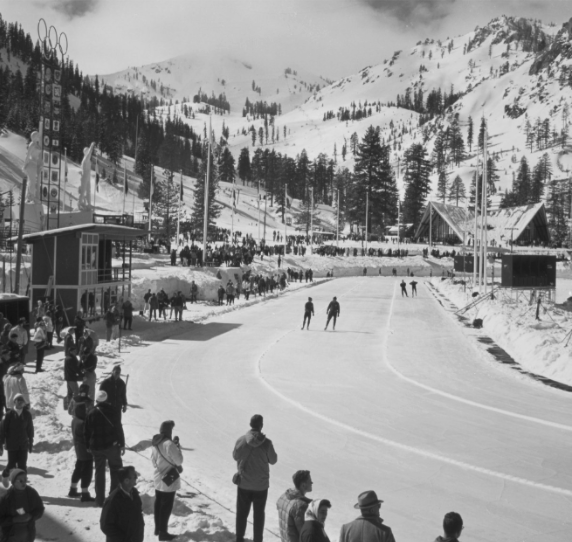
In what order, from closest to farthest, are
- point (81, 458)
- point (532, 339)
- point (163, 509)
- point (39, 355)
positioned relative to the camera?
point (163, 509) → point (81, 458) → point (39, 355) → point (532, 339)

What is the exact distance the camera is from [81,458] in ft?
26.2

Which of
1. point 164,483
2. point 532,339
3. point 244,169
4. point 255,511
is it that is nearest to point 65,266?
point 532,339

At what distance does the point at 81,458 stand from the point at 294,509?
3.47 meters

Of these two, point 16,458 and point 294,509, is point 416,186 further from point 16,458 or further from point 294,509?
point 294,509

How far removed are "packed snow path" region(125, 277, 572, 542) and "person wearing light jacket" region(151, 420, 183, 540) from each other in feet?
3.97

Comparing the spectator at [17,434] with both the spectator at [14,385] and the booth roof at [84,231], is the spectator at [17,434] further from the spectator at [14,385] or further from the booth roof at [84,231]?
the booth roof at [84,231]

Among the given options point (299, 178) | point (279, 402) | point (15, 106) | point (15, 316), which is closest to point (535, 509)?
point (279, 402)

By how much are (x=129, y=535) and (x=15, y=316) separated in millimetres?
16484

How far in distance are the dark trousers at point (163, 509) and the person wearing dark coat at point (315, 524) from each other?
2361 millimetres

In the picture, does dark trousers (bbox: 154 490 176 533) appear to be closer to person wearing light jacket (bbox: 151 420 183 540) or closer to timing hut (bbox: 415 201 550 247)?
person wearing light jacket (bbox: 151 420 183 540)

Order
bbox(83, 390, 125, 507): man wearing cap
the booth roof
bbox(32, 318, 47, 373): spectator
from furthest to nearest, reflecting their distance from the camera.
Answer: the booth roof
bbox(32, 318, 47, 373): spectator
bbox(83, 390, 125, 507): man wearing cap

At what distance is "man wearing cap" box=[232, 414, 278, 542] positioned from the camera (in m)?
6.84

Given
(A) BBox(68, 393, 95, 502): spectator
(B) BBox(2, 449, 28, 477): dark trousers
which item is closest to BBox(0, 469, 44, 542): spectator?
(A) BBox(68, 393, 95, 502): spectator

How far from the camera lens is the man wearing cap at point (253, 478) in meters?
6.84
